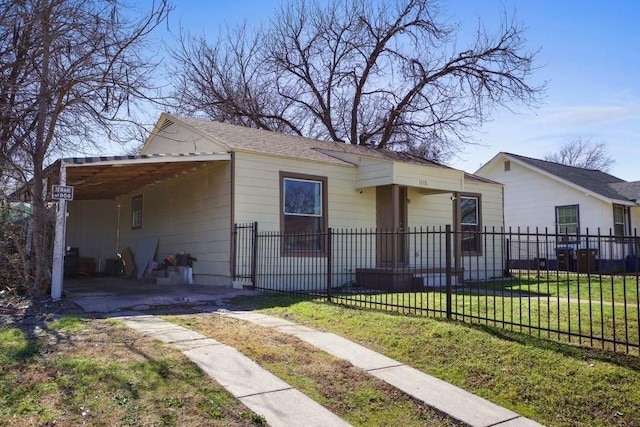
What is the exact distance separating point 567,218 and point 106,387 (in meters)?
21.8

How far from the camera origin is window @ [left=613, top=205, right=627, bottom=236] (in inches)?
838

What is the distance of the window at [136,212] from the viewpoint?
1644 centimetres

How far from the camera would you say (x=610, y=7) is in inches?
337

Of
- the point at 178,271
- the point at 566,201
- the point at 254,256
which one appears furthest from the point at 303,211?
the point at 566,201

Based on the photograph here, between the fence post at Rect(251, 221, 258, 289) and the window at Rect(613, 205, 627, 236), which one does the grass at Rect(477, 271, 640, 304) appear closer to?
the fence post at Rect(251, 221, 258, 289)

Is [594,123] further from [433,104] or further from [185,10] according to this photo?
[185,10]

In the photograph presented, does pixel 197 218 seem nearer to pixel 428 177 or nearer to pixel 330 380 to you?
pixel 428 177

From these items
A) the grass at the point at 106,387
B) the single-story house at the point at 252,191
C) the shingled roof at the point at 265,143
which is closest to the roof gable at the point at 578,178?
the single-story house at the point at 252,191

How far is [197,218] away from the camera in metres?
13.0

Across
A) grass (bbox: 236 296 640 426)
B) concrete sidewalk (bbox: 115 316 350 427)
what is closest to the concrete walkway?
concrete sidewalk (bbox: 115 316 350 427)

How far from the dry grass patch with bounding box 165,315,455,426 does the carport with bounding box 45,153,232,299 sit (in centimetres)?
411

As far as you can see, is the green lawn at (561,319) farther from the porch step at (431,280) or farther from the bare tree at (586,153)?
the bare tree at (586,153)

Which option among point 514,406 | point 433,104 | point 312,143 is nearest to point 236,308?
point 514,406

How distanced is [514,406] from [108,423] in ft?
10.5
